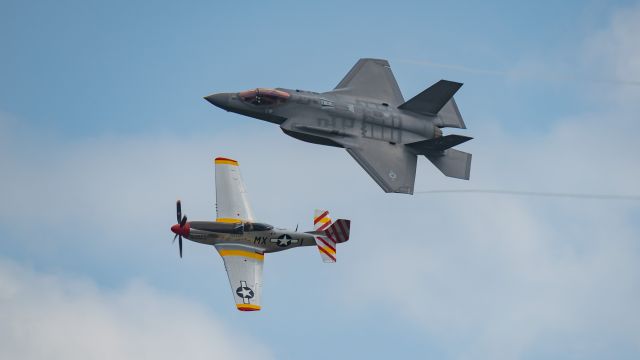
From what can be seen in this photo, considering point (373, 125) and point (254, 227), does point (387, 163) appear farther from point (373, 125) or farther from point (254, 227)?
point (254, 227)

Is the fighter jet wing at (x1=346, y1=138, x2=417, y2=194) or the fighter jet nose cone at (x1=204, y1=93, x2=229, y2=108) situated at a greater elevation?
the fighter jet nose cone at (x1=204, y1=93, x2=229, y2=108)

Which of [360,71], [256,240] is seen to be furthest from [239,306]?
[360,71]

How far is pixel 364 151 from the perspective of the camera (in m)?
86.2

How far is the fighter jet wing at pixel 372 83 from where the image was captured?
90.2m

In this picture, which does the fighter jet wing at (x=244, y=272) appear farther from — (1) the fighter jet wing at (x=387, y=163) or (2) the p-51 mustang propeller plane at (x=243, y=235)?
(1) the fighter jet wing at (x=387, y=163)

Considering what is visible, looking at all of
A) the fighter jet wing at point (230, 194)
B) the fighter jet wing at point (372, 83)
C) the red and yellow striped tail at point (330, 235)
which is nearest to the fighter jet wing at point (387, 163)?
the red and yellow striped tail at point (330, 235)

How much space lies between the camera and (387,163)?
8600 cm

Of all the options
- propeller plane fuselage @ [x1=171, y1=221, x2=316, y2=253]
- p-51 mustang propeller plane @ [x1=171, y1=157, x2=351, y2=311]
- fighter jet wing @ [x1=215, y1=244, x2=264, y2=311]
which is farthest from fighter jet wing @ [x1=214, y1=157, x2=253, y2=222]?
fighter jet wing @ [x1=215, y1=244, x2=264, y2=311]

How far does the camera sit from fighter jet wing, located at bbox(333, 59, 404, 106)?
9019cm

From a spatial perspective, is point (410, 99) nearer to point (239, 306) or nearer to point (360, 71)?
point (360, 71)

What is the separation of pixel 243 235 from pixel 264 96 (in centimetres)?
868

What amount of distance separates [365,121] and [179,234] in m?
13.0

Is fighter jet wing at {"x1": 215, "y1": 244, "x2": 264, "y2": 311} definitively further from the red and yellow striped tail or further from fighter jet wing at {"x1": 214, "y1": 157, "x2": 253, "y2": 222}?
the red and yellow striped tail

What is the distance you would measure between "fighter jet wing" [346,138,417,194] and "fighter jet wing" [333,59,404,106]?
4.38 metres
